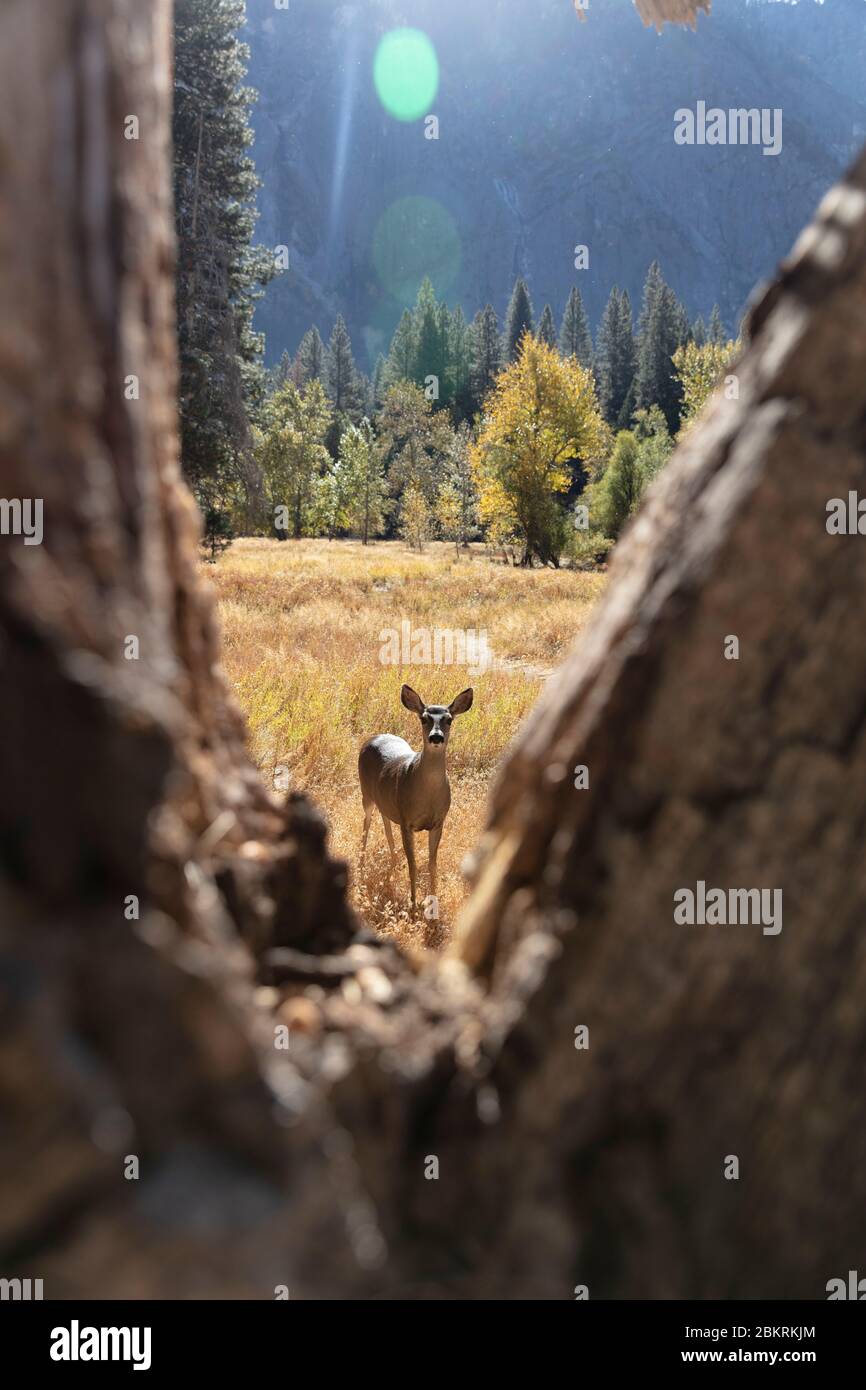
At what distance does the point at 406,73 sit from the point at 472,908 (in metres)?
222

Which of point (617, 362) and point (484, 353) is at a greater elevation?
point (484, 353)

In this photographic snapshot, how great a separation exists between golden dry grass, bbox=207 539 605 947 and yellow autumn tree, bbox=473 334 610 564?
14150 millimetres

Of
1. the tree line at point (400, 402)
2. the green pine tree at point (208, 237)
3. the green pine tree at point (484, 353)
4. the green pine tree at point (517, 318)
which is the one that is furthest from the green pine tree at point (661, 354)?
the green pine tree at point (208, 237)

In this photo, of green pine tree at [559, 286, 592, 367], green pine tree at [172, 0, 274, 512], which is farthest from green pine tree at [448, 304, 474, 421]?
green pine tree at [172, 0, 274, 512]

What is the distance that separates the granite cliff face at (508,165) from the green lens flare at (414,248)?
37cm

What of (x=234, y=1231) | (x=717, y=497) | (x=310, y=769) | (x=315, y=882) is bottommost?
(x=234, y=1231)

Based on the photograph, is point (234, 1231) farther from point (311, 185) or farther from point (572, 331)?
point (311, 185)

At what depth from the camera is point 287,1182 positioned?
2.87 ft

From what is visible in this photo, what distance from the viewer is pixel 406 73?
186500mm

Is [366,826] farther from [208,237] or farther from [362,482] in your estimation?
[362,482]

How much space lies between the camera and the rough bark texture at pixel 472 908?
2.73 feet

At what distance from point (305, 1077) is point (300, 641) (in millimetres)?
12231

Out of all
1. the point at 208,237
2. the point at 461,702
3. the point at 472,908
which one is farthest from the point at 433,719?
the point at 208,237

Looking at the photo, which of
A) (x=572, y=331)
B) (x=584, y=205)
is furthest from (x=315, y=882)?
(x=584, y=205)
